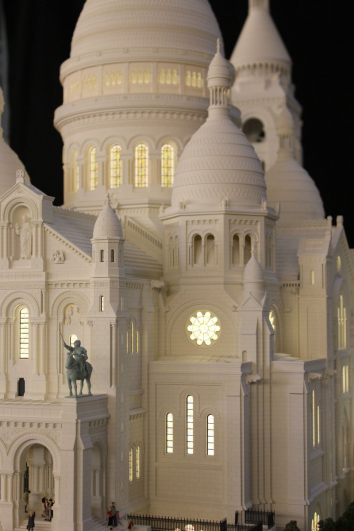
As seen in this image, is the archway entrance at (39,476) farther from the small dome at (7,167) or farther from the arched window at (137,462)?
the small dome at (7,167)

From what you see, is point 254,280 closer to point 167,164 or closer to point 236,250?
point 236,250

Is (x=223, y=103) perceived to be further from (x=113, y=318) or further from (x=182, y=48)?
(x=113, y=318)

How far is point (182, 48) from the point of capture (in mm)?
67000

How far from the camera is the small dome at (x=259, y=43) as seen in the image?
88.9 meters

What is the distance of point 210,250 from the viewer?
59.0 meters

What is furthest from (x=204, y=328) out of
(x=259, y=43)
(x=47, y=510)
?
(x=259, y=43)

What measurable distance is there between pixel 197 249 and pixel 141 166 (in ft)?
31.5

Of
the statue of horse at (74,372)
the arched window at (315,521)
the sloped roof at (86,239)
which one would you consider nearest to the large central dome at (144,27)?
the sloped roof at (86,239)

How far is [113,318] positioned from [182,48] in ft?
73.8

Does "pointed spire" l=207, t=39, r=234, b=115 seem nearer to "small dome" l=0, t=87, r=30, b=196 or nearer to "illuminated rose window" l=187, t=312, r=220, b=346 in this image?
"small dome" l=0, t=87, r=30, b=196

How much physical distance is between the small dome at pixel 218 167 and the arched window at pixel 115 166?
671 cm

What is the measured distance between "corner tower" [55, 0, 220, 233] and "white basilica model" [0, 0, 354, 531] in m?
0.10

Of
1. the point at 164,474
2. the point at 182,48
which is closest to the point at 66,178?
the point at 182,48

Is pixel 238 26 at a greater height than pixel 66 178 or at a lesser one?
greater
